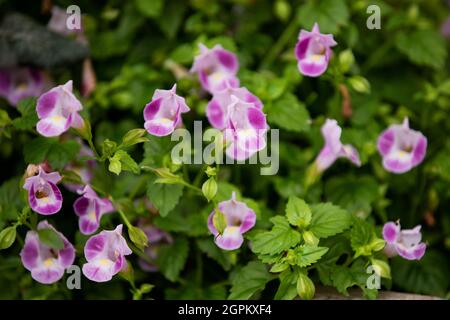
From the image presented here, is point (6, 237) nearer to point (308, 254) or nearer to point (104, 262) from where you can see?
point (104, 262)

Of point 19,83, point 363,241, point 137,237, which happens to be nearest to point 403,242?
point 363,241

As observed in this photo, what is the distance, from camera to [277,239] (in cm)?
149

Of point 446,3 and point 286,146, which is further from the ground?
point 446,3

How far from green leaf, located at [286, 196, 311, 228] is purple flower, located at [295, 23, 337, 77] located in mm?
316

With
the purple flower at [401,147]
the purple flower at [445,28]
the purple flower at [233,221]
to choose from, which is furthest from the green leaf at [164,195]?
the purple flower at [445,28]

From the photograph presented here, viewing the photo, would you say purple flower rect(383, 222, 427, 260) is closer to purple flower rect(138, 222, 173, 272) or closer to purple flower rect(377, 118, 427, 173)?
purple flower rect(377, 118, 427, 173)

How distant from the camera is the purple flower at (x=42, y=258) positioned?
1.58 meters

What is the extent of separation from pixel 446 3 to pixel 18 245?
1.73 meters

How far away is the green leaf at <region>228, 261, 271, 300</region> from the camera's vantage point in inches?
61.1

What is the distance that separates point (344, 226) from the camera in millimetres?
1545

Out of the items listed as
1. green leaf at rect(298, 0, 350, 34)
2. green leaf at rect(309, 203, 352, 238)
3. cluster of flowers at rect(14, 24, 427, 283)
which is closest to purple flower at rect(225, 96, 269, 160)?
cluster of flowers at rect(14, 24, 427, 283)

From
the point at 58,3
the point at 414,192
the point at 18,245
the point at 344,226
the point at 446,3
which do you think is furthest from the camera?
the point at 446,3
